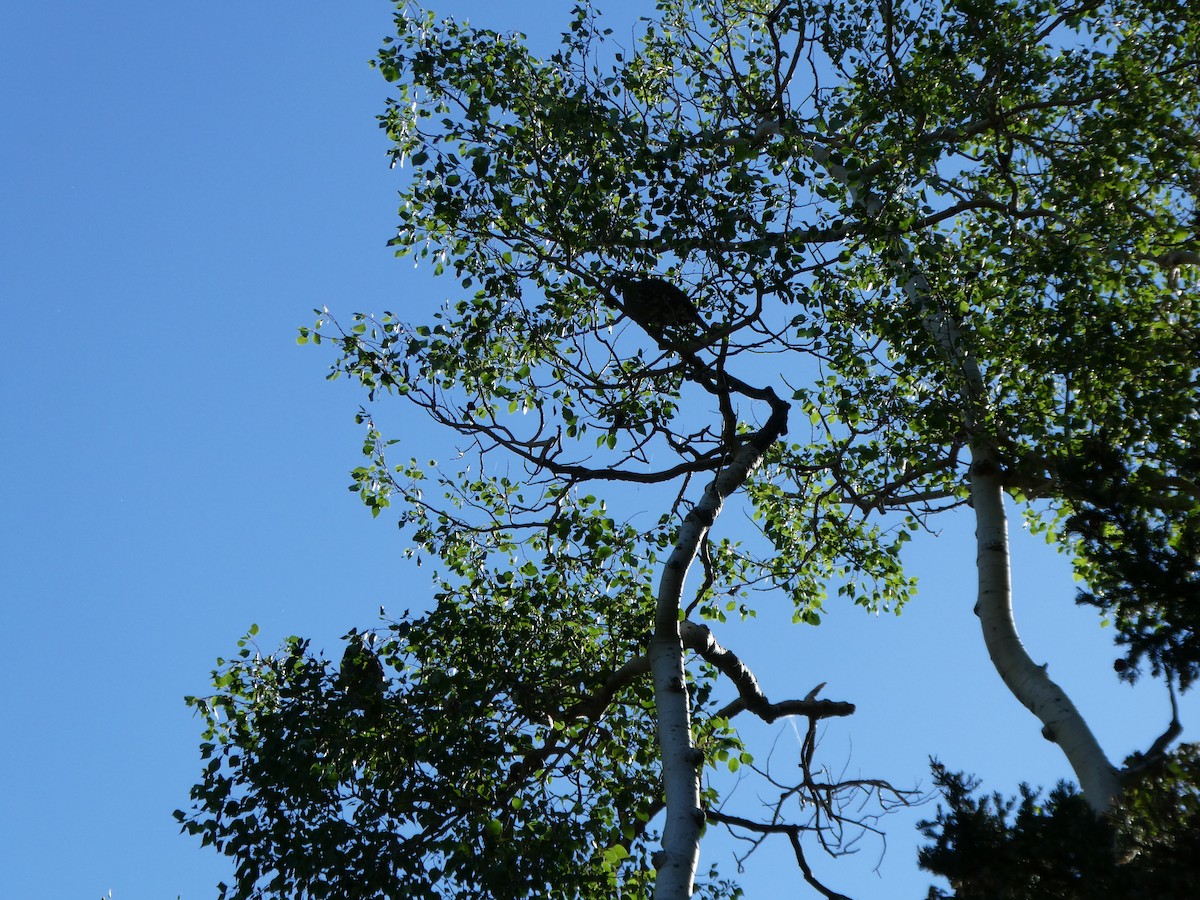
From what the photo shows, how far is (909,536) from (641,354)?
527cm

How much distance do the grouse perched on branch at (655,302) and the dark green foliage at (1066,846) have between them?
5571 mm

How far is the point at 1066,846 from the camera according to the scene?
6293mm

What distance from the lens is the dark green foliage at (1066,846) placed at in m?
5.96

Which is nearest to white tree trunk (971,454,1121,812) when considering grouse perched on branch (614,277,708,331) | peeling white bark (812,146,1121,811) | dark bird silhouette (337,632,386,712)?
peeling white bark (812,146,1121,811)

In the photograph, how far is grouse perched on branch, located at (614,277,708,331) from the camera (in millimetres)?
11336

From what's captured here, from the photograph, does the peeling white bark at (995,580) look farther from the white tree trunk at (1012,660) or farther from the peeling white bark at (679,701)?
the peeling white bark at (679,701)

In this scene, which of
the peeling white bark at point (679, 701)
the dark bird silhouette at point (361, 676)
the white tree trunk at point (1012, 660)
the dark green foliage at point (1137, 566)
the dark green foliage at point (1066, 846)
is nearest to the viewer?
A: the dark green foliage at point (1066, 846)

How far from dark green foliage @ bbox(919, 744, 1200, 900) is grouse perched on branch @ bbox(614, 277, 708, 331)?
5571mm

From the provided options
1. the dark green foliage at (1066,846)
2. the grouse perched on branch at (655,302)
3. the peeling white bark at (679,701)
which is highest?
the grouse perched on branch at (655,302)

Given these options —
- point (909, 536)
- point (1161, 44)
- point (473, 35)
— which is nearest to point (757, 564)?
point (909, 536)

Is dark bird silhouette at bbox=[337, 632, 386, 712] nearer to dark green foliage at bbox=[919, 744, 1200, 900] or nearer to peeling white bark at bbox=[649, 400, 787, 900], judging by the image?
peeling white bark at bbox=[649, 400, 787, 900]

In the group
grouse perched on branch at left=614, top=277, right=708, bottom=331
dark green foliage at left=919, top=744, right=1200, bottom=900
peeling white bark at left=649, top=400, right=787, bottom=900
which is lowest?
dark green foliage at left=919, top=744, right=1200, bottom=900

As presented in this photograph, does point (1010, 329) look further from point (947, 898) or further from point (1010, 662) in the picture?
point (947, 898)

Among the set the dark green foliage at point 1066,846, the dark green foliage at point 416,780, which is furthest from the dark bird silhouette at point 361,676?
the dark green foliage at point 1066,846
